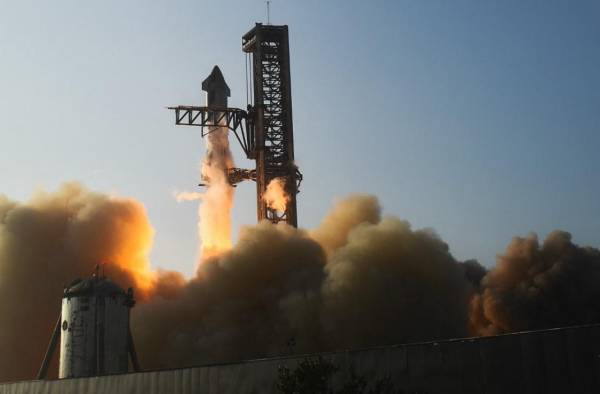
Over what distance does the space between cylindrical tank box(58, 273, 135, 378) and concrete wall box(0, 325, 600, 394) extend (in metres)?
18.3

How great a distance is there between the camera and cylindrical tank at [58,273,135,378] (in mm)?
47094

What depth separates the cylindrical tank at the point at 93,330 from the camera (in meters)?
47.1

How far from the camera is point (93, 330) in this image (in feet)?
156

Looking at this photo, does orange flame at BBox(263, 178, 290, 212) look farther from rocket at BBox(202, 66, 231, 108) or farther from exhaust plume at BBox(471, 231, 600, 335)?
exhaust plume at BBox(471, 231, 600, 335)

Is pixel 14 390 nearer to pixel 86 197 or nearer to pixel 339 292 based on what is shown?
pixel 339 292

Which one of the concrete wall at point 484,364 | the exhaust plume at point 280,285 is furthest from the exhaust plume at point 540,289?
the concrete wall at point 484,364

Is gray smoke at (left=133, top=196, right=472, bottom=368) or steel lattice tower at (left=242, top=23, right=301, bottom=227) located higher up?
steel lattice tower at (left=242, top=23, right=301, bottom=227)

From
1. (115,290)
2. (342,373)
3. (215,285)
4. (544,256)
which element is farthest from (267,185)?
(342,373)

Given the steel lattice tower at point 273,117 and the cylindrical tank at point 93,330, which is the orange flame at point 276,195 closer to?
the steel lattice tower at point 273,117

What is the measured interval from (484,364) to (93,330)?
2837cm

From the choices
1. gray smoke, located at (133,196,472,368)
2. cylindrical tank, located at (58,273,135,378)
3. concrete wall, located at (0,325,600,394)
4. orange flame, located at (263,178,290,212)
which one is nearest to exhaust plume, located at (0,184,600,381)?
gray smoke, located at (133,196,472,368)

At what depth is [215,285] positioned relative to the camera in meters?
59.4

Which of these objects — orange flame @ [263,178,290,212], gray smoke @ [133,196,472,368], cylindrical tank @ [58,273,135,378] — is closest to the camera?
cylindrical tank @ [58,273,135,378]

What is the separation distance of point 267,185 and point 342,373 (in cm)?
3548
